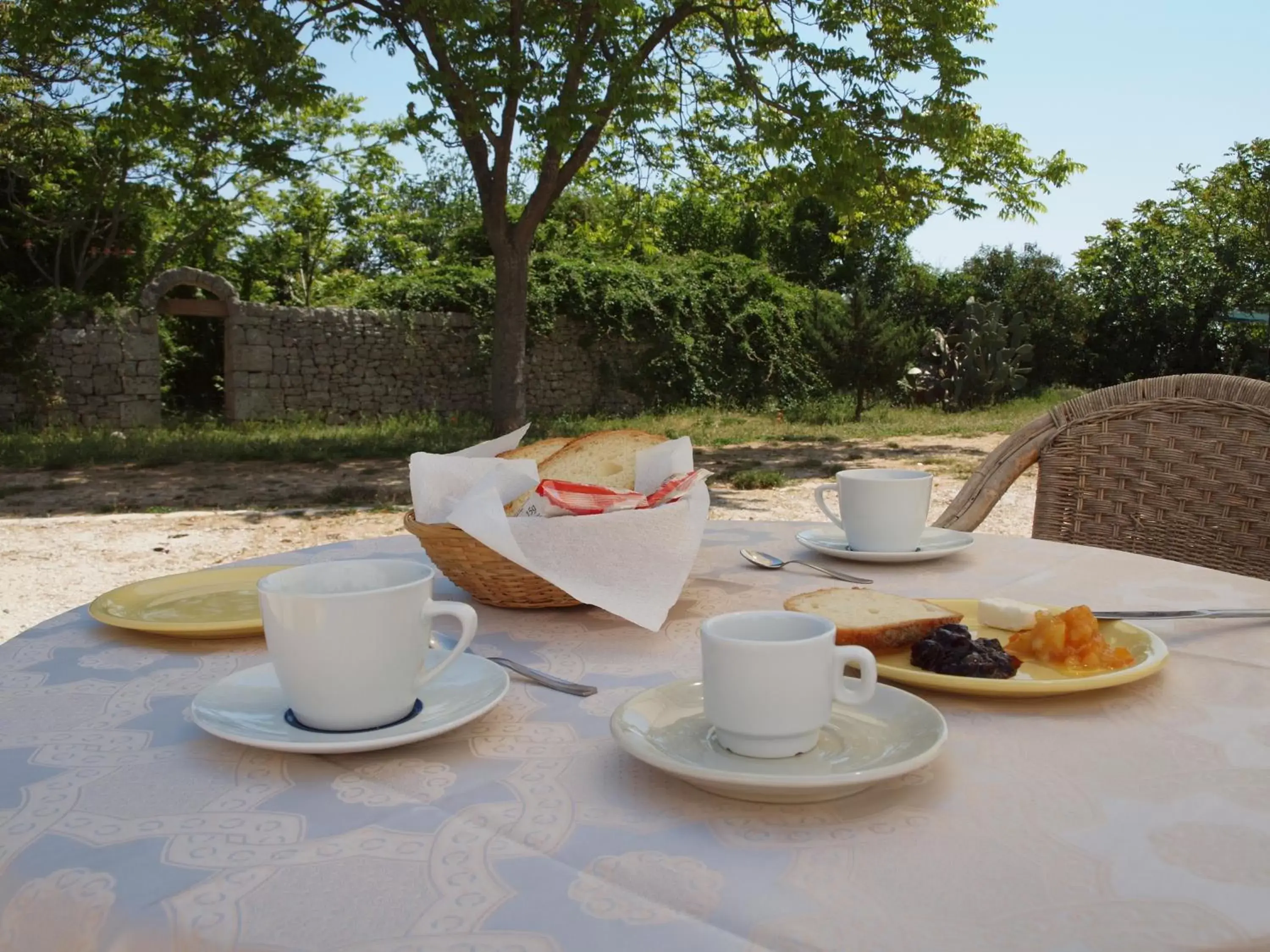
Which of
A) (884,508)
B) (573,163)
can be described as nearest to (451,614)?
(884,508)

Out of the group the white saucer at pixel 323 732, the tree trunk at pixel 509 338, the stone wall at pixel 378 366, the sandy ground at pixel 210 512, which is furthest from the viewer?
the stone wall at pixel 378 366

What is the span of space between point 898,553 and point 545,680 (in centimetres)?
76

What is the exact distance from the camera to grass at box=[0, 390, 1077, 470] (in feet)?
34.1

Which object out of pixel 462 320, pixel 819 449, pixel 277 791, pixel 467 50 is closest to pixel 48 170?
pixel 462 320

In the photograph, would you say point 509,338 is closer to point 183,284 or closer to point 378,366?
point 378,366

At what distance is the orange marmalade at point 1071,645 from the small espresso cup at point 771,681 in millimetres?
309

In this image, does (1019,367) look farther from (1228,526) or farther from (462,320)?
(1228,526)

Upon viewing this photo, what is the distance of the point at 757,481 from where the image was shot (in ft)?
29.5

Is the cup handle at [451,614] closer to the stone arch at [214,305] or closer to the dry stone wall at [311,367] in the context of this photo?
the dry stone wall at [311,367]

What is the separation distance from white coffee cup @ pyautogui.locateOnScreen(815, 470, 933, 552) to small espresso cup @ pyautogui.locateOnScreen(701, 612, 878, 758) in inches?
29.8

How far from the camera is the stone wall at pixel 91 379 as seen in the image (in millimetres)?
12500

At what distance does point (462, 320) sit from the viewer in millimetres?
15164

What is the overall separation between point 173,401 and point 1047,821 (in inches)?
656

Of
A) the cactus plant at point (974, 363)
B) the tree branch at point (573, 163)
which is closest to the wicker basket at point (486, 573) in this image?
the tree branch at point (573, 163)
